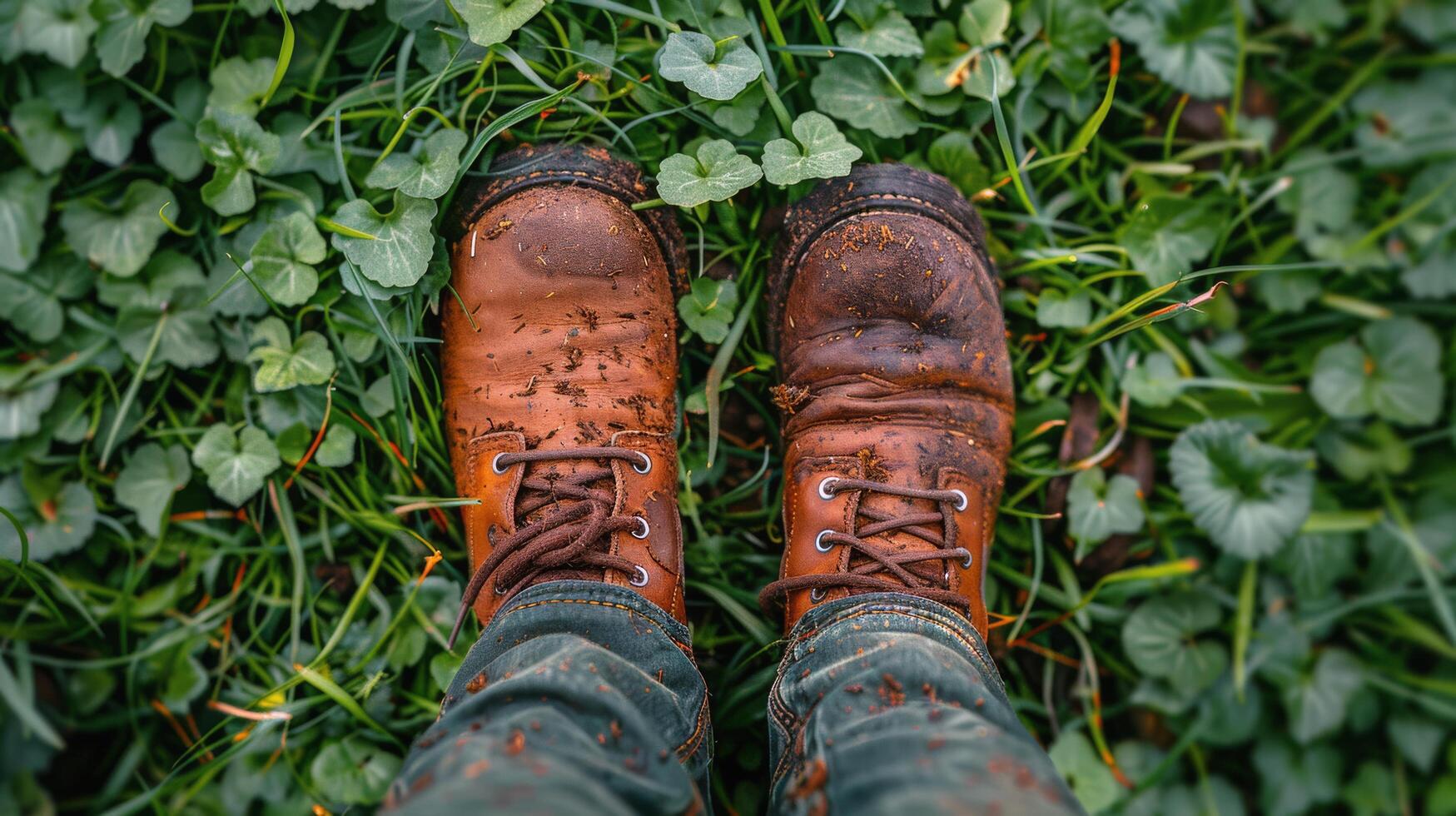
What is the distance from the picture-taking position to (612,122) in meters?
1.75

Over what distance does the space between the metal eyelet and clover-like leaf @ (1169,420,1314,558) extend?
778mm

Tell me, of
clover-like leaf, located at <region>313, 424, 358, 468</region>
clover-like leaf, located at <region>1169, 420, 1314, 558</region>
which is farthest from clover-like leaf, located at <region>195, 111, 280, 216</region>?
clover-like leaf, located at <region>1169, 420, 1314, 558</region>

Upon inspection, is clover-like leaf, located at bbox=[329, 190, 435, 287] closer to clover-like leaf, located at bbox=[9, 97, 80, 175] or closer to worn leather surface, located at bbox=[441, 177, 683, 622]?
worn leather surface, located at bbox=[441, 177, 683, 622]

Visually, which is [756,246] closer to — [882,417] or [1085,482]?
[882,417]

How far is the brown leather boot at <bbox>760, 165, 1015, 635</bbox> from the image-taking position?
1.71 m

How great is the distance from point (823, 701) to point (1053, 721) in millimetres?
929

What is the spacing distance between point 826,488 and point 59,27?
1859 mm

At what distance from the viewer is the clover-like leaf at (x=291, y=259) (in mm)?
1714

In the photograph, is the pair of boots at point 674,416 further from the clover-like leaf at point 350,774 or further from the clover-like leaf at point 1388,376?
the clover-like leaf at point 1388,376

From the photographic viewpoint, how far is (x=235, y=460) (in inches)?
71.3

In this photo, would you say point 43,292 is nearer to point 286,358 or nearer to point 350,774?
point 286,358

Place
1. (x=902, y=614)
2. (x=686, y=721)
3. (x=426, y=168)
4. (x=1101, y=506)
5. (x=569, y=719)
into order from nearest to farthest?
1. (x=569, y=719)
2. (x=686, y=721)
3. (x=902, y=614)
4. (x=426, y=168)
5. (x=1101, y=506)

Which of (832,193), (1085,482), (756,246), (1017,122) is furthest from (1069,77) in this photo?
(1085,482)

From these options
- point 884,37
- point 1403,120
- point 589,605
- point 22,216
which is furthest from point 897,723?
point 22,216
